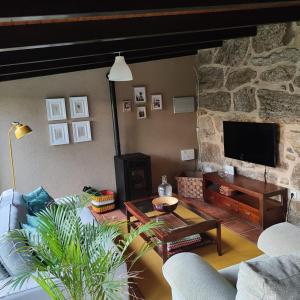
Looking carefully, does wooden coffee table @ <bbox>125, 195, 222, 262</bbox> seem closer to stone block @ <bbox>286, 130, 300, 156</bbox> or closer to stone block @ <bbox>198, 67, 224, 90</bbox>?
stone block @ <bbox>286, 130, 300, 156</bbox>

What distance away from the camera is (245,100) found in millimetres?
4234

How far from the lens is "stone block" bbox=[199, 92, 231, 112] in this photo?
459cm

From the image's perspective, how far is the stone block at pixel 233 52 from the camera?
418 centimetres

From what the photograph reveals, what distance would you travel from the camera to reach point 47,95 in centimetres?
432

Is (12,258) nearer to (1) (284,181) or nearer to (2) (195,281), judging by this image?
(2) (195,281)

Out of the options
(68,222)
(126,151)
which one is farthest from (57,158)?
(68,222)

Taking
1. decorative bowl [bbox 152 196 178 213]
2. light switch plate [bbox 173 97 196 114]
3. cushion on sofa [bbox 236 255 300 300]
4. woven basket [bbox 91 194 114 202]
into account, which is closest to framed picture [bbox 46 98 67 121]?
woven basket [bbox 91 194 114 202]

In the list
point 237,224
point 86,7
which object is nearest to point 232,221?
point 237,224

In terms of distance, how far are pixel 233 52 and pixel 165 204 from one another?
2501mm

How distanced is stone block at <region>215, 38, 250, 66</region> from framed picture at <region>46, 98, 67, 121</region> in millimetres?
2414

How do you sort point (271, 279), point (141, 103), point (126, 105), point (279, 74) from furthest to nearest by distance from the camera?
point (141, 103) → point (126, 105) → point (279, 74) → point (271, 279)

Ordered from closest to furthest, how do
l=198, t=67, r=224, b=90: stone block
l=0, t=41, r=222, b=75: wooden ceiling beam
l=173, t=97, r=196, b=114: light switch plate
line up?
l=0, t=41, r=222, b=75: wooden ceiling beam → l=198, t=67, r=224, b=90: stone block → l=173, t=97, r=196, b=114: light switch plate

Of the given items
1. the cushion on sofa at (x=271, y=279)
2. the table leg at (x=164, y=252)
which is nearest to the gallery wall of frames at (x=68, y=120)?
the table leg at (x=164, y=252)

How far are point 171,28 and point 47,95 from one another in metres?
2.47
